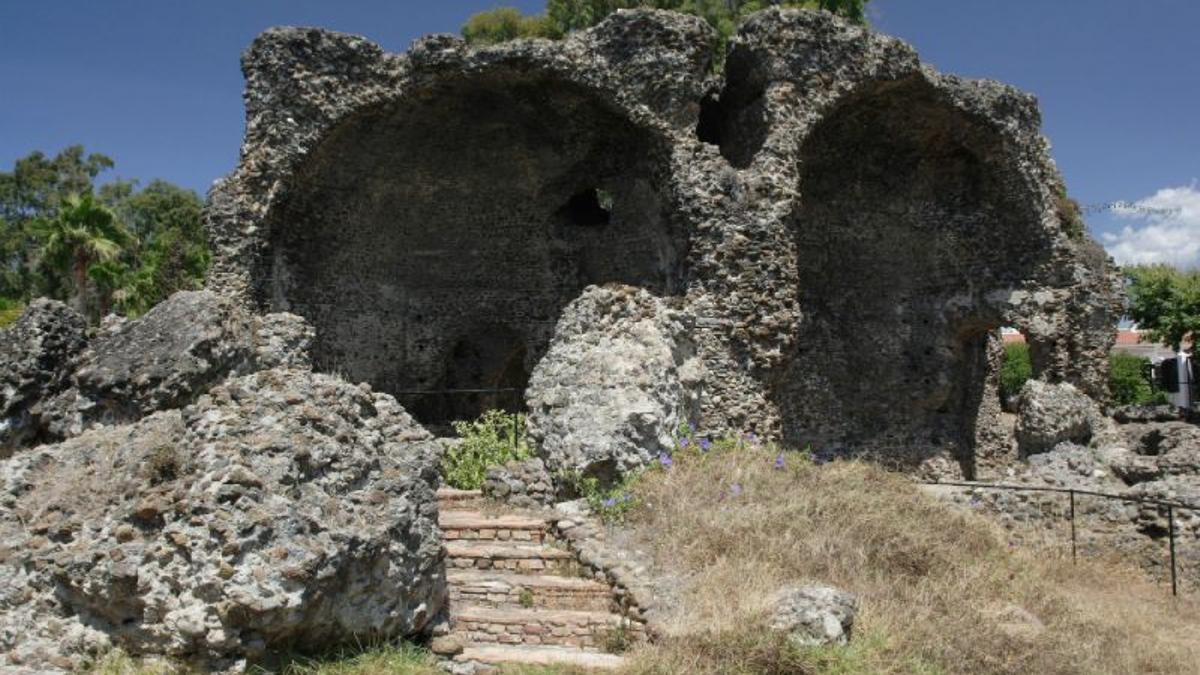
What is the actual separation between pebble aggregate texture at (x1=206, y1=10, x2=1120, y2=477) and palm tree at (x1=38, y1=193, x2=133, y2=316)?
1615 centimetres

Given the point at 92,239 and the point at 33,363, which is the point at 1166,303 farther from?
the point at 92,239

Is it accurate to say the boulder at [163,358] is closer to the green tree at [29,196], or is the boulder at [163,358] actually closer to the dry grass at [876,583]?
the dry grass at [876,583]

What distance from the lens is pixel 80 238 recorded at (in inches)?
1033

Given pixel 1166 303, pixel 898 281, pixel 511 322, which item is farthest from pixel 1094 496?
pixel 1166 303

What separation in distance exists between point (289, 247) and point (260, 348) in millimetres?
4089

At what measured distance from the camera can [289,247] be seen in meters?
12.9

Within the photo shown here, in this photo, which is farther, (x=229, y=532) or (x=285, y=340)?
(x=285, y=340)

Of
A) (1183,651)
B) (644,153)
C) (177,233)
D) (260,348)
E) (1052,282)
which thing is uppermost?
(177,233)

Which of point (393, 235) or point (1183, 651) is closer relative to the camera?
point (1183, 651)

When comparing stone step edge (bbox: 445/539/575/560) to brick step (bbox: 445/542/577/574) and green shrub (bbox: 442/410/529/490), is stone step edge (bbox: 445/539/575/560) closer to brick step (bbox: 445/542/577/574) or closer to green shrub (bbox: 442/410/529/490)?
brick step (bbox: 445/542/577/574)

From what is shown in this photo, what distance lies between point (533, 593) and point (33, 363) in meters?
4.95

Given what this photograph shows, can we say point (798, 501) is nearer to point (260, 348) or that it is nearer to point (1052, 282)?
point (260, 348)

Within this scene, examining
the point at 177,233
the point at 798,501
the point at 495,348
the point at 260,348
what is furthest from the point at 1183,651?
the point at 177,233

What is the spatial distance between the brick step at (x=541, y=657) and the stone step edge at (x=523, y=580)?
2.37 feet
